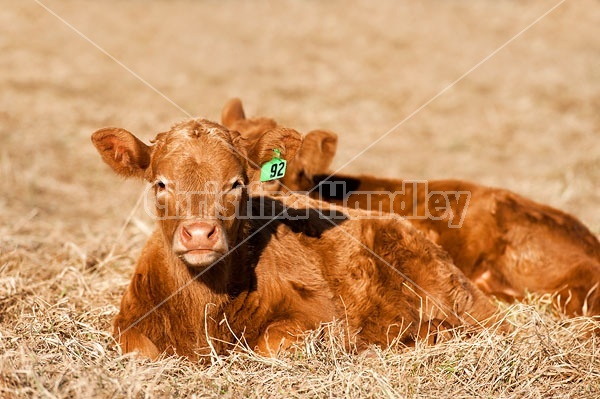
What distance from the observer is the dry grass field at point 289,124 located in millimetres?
4465

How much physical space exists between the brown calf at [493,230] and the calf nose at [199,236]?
2493mm

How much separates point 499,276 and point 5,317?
449 cm

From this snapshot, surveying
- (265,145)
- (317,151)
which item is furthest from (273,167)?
(317,151)

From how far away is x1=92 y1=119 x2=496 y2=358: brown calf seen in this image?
15.3 ft

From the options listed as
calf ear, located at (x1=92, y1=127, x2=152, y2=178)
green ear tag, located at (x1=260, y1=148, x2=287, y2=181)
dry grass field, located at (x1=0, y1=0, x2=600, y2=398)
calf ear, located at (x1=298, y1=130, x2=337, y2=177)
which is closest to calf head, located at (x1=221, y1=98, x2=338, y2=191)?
calf ear, located at (x1=298, y1=130, x2=337, y2=177)

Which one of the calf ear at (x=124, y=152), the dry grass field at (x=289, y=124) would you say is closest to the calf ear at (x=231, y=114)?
the dry grass field at (x=289, y=124)

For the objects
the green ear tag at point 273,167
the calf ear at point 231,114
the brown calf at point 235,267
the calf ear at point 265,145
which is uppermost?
the calf ear at point 231,114

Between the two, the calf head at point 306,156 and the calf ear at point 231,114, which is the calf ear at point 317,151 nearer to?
the calf head at point 306,156

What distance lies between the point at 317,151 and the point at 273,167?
2965mm

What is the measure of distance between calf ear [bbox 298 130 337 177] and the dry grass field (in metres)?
1.86

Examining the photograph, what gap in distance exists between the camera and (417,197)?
25.4 feet

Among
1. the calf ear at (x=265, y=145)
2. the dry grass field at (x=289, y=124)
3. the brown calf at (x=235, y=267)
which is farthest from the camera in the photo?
the calf ear at (x=265, y=145)

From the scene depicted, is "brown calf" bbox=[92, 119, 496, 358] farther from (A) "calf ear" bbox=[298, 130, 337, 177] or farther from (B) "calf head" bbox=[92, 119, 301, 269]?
(A) "calf ear" bbox=[298, 130, 337, 177]

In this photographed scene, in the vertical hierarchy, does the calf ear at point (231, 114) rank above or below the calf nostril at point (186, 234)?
above
